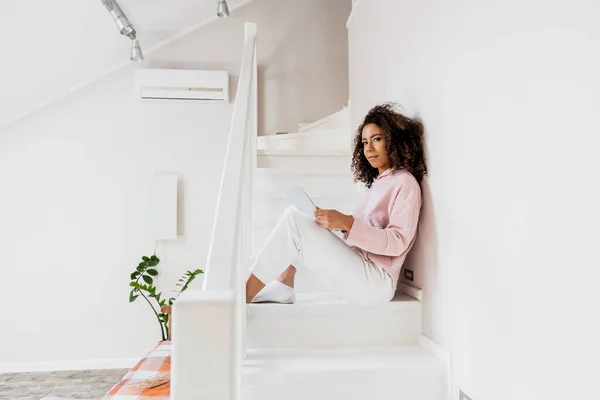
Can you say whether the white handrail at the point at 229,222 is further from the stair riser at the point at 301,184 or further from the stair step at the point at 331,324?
the stair riser at the point at 301,184

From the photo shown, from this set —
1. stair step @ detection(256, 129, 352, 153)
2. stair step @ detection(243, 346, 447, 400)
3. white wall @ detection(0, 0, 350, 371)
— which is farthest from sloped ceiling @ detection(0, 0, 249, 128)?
stair step @ detection(243, 346, 447, 400)

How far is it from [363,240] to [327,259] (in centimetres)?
14

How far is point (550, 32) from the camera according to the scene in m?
0.88

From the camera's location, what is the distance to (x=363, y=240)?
4.90 ft

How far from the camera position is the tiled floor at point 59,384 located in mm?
2865

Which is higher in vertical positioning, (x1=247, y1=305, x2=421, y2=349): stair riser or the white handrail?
the white handrail

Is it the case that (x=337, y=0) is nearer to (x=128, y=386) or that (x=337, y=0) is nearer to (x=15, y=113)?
(x=15, y=113)

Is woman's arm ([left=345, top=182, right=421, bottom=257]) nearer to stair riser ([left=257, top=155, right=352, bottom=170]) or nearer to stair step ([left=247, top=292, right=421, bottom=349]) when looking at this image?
stair step ([left=247, top=292, right=421, bottom=349])

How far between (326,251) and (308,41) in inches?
102

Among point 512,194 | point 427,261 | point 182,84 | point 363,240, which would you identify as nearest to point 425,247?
point 427,261

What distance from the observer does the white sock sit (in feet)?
5.17

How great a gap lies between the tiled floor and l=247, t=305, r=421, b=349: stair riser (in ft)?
6.33

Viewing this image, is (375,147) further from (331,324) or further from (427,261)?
(331,324)

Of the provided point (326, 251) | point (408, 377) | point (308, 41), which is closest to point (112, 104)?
point (308, 41)
